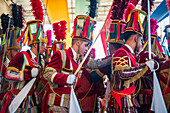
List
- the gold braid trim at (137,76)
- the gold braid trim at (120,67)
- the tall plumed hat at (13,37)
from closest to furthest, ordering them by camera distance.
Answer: the gold braid trim at (137,76) → the gold braid trim at (120,67) → the tall plumed hat at (13,37)

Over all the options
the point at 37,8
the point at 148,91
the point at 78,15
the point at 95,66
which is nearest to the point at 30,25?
the point at 37,8

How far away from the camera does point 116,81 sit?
2.98 m

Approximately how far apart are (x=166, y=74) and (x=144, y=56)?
467 mm

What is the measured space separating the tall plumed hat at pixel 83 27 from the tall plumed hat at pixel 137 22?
0.59m

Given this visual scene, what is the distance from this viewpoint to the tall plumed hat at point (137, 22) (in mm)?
3049

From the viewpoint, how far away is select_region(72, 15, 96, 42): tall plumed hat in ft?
11.1

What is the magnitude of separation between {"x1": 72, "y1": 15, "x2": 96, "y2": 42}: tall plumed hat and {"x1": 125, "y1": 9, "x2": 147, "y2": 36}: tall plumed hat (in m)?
0.59

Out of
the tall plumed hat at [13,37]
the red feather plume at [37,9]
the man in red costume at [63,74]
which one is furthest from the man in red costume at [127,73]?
the tall plumed hat at [13,37]

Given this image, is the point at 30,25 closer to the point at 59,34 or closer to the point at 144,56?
the point at 59,34

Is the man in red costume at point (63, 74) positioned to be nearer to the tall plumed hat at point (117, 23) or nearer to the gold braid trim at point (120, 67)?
the gold braid trim at point (120, 67)

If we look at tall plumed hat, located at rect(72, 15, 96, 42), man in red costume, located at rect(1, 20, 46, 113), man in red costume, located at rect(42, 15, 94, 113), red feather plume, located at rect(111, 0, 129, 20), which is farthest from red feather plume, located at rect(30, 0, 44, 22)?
red feather plume, located at rect(111, 0, 129, 20)

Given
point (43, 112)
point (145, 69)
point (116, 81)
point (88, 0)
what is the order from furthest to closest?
1. point (88, 0)
2. point (43, 112)
3. point (116, 81)
4. point (145, 69)

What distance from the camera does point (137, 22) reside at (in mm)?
3057

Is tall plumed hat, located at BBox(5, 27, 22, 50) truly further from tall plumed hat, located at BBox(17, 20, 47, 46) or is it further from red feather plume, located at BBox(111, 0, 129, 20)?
red feather plume, located at BBox(111, 0, 129, 20)
